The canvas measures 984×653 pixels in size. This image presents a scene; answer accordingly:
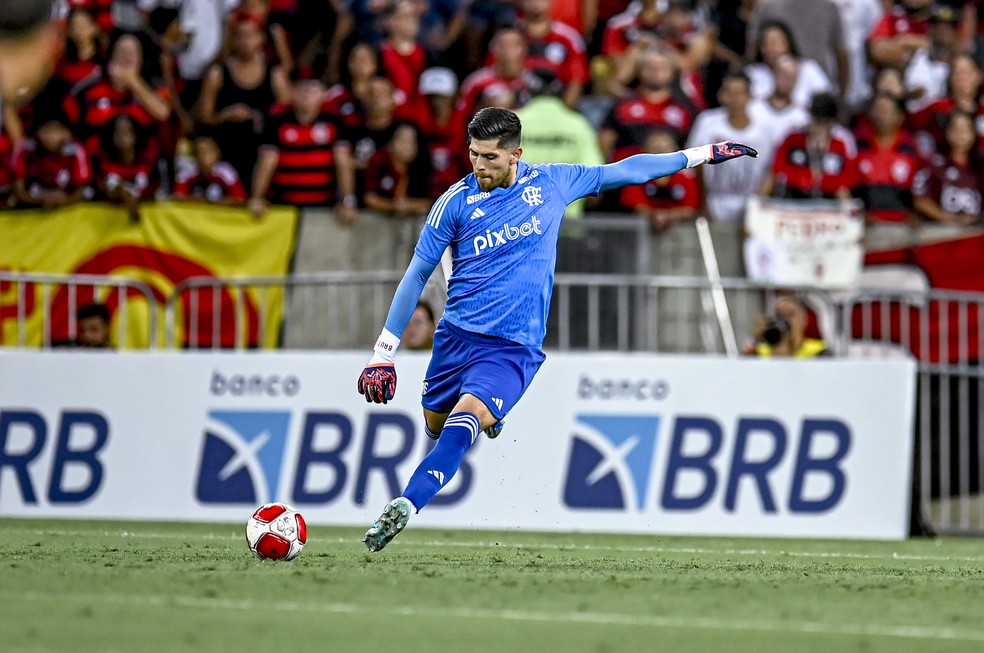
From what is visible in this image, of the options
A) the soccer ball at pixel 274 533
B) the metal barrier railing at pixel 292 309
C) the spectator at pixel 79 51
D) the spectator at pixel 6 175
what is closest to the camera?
the soccer ball at pixel 274 533

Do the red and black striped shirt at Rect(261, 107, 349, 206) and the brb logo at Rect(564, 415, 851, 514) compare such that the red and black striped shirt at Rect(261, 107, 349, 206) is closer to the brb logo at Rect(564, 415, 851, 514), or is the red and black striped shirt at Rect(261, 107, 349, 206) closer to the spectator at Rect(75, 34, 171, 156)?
the spectator at Rect(75, 34, 171, 156)

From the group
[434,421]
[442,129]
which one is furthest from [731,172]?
[434,421]

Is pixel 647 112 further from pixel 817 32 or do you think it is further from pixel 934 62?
pixel 934 62

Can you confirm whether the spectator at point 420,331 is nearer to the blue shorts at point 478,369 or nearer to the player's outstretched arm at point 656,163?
the blue shorts at point 478,369

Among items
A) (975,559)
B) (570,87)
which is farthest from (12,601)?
(570,87)

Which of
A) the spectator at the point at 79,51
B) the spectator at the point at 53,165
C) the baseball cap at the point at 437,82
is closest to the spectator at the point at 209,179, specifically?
the spectator at the point at 53,165

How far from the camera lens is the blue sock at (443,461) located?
905 cm

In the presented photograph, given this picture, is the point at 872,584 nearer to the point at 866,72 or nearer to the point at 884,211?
the point at 884,211

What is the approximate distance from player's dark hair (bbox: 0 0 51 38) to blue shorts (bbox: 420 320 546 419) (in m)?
7.26

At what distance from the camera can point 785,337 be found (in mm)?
14375

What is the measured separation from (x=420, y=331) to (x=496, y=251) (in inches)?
188

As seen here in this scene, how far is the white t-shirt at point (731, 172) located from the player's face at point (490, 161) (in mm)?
7126

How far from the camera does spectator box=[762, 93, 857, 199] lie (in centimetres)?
1631

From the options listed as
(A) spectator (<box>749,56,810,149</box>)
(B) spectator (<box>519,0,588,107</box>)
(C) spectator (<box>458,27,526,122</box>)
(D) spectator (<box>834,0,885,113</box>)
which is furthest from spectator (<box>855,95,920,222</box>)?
(C) spectator (<box>458,27,526,122</box>)
